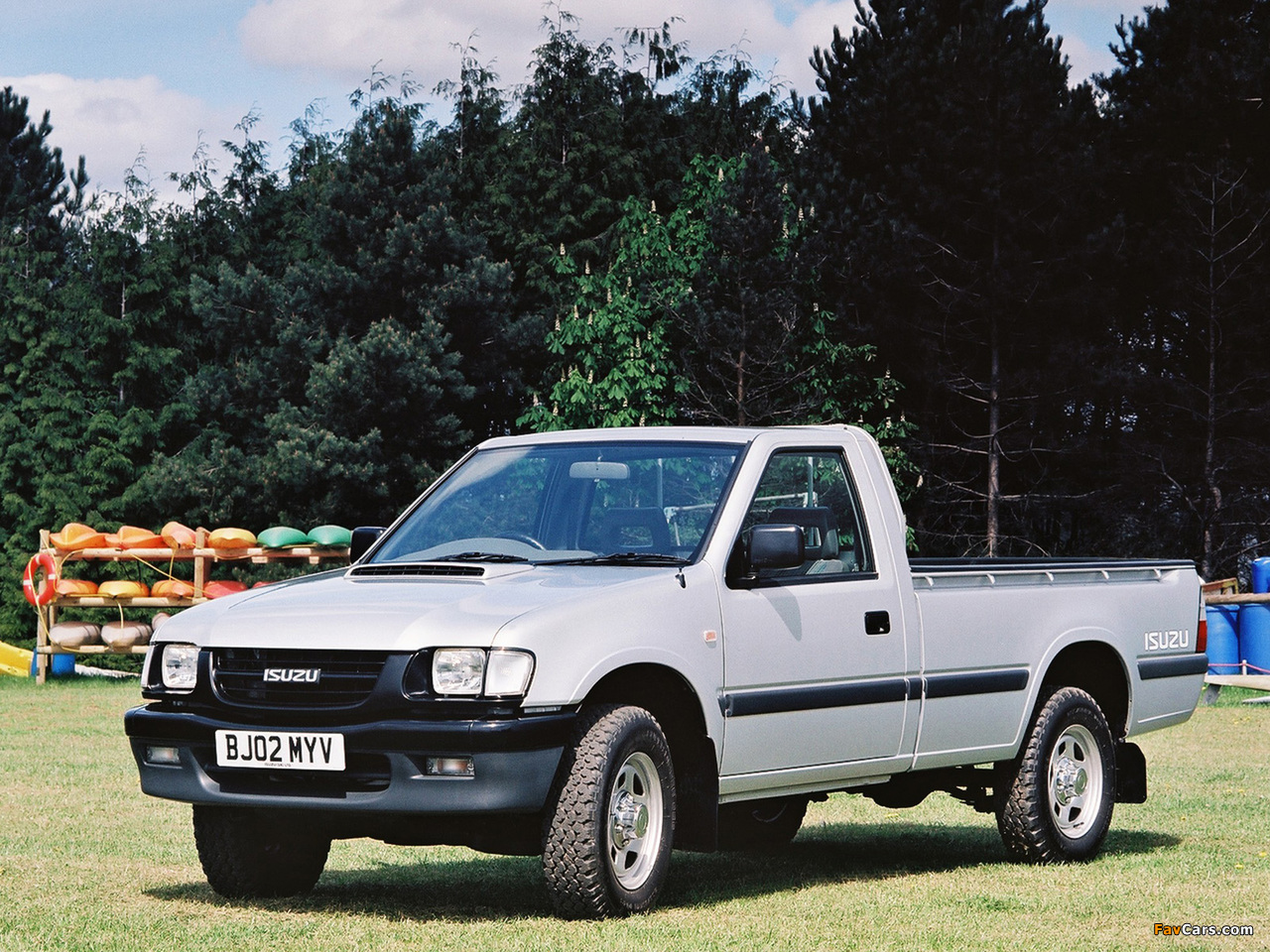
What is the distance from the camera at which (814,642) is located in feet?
24.9

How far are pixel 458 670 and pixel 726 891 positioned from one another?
212 cm

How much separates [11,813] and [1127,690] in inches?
269

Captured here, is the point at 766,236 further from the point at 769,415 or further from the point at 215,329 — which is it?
the point at 215,329

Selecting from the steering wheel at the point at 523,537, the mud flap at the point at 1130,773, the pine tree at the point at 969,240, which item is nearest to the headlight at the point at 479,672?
the steering wheel at the point at 523,537

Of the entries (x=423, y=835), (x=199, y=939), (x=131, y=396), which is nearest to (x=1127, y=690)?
(x=423, y=835)

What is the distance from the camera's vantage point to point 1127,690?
954 centimetres

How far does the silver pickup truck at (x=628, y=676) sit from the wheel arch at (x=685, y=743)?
12 mm

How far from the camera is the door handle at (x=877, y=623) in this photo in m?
7.88

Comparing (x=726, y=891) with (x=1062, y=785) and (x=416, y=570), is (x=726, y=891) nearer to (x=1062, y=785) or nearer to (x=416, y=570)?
(x=416, y=570)

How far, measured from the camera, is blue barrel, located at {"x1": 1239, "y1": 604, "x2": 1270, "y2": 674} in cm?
2339

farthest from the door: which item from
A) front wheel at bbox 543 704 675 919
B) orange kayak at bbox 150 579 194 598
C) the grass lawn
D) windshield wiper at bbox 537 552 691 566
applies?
orange kayak at bbox 150 579 194 598

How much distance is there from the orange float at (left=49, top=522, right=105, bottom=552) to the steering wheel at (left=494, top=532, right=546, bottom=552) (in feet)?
65.1

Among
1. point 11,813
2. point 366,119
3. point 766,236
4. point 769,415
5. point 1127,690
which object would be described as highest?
point 366,119

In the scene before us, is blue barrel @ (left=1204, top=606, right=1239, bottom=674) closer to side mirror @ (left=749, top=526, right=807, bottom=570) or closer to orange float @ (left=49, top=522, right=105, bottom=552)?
orange float @ (left=49, top=522, right=105, bottom=552)
